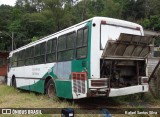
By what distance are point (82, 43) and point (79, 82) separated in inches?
49.5

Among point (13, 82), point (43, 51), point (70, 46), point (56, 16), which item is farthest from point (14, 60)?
point (56, 16)

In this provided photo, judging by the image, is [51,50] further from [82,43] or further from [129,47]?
[129,47]

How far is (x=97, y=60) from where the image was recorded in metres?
8.28

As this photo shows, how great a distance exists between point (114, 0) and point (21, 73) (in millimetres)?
51133

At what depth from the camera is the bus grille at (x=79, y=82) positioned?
27.8ft

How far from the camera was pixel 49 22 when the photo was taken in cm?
5516

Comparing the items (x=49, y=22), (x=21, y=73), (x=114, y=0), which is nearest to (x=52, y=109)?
(x=21, y=73)

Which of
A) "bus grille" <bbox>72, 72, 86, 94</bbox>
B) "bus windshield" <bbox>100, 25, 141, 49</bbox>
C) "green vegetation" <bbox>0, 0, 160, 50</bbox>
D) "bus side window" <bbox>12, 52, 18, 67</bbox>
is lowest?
"bus grille" <bbox>72, 72, 86, 94</bbox>

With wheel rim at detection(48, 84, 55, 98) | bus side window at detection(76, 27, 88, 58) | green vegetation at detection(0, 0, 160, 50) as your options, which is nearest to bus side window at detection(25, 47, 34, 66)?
wheel rim at detection(48, 84, 55, 98)

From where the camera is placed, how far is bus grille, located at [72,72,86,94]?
8477mm

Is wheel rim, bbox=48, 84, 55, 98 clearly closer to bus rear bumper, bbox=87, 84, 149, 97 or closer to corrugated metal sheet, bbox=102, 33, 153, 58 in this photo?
bus rear bumper, bbox=87, 84, 149, 97

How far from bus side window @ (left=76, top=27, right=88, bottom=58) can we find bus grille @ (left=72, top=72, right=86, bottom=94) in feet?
1.97

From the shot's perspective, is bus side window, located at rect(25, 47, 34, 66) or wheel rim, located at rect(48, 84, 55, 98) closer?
wheel rim, located at rect(48, 84, 55, 98)

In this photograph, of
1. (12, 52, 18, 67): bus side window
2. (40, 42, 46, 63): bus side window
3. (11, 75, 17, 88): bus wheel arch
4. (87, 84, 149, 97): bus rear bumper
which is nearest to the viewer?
(87, 84, 149, 97): bus rear bumper
